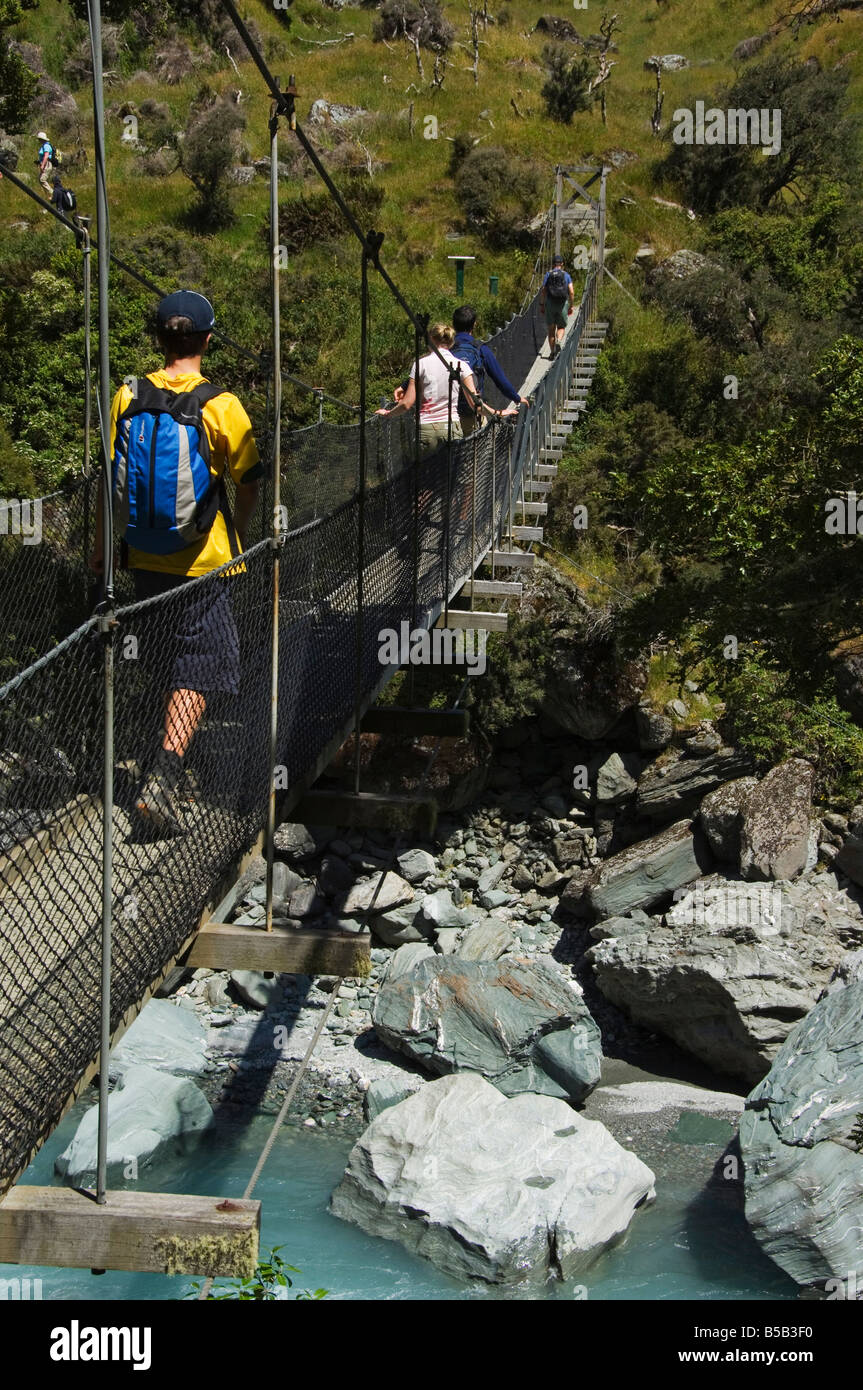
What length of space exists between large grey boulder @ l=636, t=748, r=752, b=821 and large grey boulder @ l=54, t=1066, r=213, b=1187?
174 inches

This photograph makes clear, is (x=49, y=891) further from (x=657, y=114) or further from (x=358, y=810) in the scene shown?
(x=657, y=114)

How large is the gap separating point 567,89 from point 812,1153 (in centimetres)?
1934

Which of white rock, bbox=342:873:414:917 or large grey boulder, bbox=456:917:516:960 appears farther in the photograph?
white rock, bbox=342:873:414:917

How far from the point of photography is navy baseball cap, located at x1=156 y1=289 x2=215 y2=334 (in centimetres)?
264

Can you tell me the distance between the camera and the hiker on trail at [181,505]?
2.64 meters

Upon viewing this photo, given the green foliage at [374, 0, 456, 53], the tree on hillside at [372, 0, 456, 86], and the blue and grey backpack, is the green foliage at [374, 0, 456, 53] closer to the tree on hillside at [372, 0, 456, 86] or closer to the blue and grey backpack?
the tree on hillside at [372, 0, 456, 86]

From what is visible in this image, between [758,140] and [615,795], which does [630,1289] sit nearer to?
[615,795]

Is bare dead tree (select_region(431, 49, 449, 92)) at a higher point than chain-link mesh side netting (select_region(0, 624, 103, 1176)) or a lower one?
higher

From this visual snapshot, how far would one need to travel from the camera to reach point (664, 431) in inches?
548

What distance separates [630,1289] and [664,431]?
30.4 feet

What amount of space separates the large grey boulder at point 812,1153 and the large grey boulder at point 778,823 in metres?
1.89

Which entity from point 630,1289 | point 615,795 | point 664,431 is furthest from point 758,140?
point 630,1289

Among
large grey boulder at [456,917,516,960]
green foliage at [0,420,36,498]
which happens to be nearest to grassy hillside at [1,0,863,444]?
green foliage at [0,420,36,498]

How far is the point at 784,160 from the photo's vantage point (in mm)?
18859
